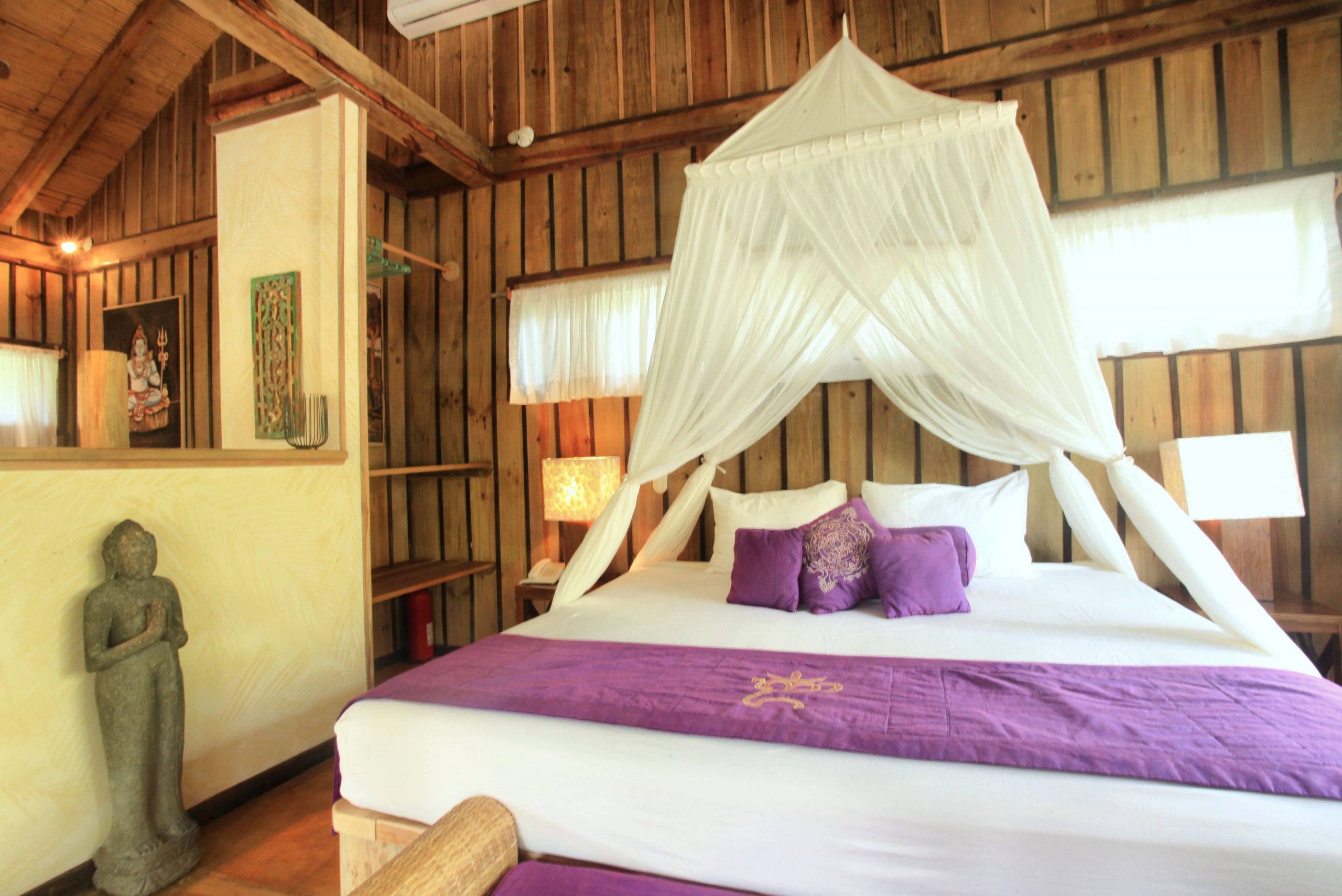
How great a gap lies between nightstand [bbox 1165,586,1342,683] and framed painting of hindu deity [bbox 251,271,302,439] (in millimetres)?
3627

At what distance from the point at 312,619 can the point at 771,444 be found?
82.9 inches

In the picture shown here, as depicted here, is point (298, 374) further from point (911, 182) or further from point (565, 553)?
point (911, 182)

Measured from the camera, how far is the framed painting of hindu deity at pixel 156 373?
400cm

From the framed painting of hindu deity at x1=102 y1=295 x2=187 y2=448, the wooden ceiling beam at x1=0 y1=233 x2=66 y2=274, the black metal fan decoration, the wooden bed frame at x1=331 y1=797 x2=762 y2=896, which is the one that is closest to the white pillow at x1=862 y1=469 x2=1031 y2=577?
the wooden bed frame at x1=331 y1=797 x2=762 y2=896

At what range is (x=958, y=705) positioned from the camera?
1370mm

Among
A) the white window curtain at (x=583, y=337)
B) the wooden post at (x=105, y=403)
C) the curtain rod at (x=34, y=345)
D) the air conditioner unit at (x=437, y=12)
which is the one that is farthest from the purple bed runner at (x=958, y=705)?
the curtain rod at (x=34, y=345)

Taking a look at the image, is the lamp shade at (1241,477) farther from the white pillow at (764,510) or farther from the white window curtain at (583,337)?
the white window curtain at (583,337)

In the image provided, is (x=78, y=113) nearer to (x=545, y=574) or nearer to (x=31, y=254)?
(x=31, y=254)

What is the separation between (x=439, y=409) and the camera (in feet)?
12.7

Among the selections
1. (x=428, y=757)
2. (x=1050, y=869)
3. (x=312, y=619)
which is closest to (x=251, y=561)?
(x=312, y=619)

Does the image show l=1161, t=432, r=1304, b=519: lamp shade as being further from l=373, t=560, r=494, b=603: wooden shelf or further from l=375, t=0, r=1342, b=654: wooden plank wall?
l=373, t=560, r=494, b=603: wooden shelf

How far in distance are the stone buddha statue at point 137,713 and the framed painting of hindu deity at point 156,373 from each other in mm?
2614

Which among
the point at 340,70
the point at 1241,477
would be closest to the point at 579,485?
the point at 340,70

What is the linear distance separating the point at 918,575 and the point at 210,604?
2373mm
